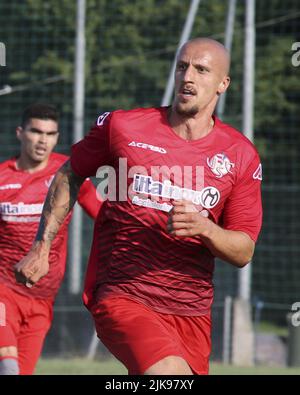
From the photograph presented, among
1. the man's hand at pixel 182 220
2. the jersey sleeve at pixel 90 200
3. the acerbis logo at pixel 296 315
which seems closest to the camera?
the man's hand at pixel 182 220

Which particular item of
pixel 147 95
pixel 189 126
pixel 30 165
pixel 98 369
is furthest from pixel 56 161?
pixel 147 95

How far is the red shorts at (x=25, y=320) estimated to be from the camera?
7.72 meters

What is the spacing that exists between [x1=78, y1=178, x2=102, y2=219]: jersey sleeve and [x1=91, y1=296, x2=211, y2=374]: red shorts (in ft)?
6.66

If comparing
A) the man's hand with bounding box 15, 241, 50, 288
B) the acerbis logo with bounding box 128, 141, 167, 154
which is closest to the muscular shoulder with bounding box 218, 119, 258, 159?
the acerbis logo with bounding box 128, 141, 167, 154

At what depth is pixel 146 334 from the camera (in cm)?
524

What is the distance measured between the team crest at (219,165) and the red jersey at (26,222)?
2.12m

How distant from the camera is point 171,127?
18.8ft

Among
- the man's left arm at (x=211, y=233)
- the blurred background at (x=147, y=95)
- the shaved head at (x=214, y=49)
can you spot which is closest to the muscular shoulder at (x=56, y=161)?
the shaved head at (x=214, y=49)

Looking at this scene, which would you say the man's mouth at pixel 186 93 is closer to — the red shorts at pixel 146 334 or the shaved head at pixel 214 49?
the shaved head at pixel 214 49

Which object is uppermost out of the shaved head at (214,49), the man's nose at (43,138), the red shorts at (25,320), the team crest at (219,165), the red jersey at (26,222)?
the shaved head at (214,49)

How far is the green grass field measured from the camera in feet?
36.5

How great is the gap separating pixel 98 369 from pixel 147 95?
5.89 m

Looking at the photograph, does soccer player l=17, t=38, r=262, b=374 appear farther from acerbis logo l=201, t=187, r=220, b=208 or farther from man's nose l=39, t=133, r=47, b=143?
man's nose l=39, t=133, r=47, b=143
